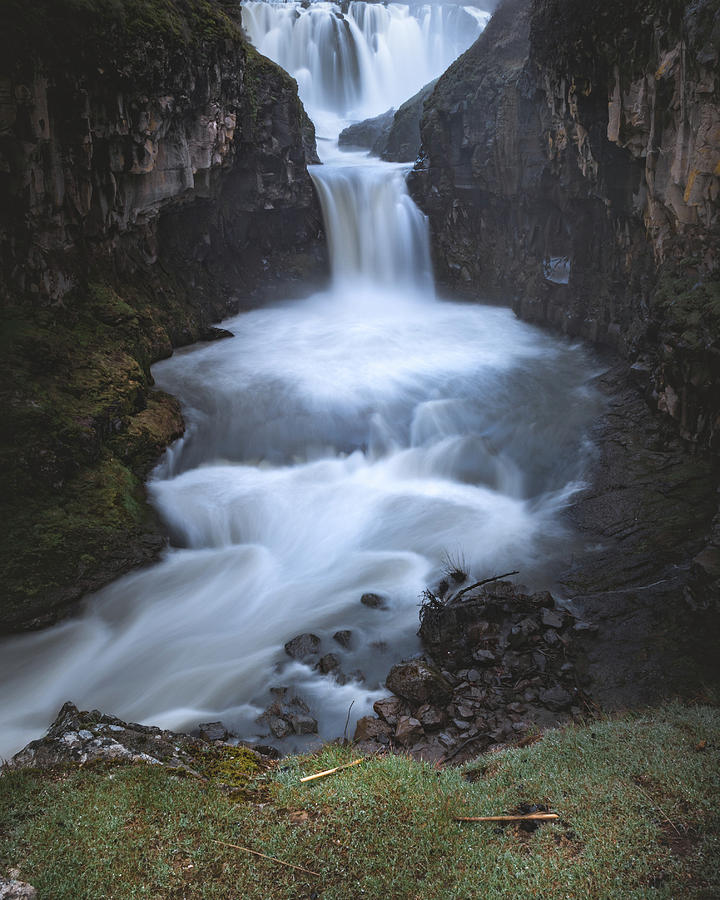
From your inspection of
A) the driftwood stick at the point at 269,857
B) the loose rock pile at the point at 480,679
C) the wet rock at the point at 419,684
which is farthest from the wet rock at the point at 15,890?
the wet rock at the point at 419,684

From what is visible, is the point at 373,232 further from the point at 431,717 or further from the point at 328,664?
the point at 431,717

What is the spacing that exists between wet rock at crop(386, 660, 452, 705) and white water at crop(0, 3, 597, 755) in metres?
0.39

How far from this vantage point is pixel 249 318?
22.0m

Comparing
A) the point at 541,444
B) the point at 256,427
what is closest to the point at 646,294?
the point at 541,444

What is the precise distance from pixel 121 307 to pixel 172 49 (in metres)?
5.72

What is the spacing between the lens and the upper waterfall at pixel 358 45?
34594 millimetres

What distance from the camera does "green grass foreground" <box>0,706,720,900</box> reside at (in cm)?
351

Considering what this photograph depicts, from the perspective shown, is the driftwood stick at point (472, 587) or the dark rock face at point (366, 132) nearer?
the driftwood stick at point (472, 587)

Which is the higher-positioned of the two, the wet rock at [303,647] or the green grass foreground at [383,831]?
the green grass foreground at [383,831]

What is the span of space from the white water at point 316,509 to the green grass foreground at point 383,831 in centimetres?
284

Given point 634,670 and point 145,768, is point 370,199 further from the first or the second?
point 145,768

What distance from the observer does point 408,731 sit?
6574mm

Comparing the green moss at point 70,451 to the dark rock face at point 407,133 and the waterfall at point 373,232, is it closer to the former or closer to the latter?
the waterfall at point 373,232

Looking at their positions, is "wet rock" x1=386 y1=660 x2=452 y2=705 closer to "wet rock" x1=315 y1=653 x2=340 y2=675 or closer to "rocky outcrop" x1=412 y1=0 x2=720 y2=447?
"wet rock" x1=315 y1=653 x2=340 y2=675
